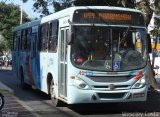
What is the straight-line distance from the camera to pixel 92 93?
41.1 ft

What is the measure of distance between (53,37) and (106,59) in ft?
9.28

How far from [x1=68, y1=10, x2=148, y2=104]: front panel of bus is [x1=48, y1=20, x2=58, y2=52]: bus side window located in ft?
6.08

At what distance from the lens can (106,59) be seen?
1277cm

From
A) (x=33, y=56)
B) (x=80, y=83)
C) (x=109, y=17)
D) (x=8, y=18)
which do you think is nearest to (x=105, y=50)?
(x=109, y=17)

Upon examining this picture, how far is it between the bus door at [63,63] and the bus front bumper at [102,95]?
2.26ft

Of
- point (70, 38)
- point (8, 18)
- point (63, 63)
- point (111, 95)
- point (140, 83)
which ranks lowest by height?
point (111, 95)

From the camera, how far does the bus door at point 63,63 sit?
13322mm

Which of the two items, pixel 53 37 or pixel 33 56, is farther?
pixel 33 56

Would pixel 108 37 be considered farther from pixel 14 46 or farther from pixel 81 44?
pixel 14 46

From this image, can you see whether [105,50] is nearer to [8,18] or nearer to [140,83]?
[140,83]

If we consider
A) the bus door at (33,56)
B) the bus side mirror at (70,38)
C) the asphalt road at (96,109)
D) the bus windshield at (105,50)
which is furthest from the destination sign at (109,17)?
the bus door at (33,56)

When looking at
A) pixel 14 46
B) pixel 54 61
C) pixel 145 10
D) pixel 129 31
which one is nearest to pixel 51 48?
pixel 54 61

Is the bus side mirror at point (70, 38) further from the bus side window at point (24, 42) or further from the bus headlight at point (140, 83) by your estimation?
the bus side window at point (24, 42)

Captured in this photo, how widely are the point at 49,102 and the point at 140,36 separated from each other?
4476mm
